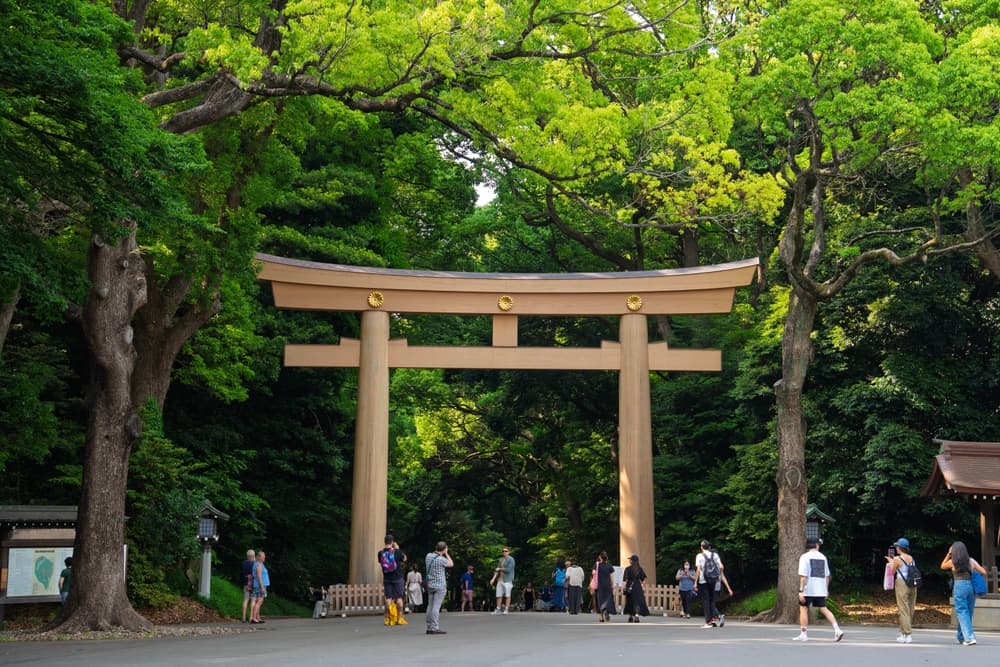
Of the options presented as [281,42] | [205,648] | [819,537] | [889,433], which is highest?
[281,42]

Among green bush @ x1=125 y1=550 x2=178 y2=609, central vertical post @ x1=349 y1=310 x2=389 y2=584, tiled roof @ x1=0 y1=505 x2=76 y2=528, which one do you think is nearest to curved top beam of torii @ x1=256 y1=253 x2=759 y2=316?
central vertical post @ x1=349 y1=310 x2=389 y2=584

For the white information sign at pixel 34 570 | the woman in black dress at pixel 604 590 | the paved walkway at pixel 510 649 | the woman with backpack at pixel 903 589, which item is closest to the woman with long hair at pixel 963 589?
the paved walkway at pixel 510 649

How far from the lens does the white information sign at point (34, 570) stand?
18.9 meters

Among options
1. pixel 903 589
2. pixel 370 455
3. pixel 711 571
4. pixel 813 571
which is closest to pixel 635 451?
pixel 370 455

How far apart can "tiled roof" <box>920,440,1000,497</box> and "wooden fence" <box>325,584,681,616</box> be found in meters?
6.06

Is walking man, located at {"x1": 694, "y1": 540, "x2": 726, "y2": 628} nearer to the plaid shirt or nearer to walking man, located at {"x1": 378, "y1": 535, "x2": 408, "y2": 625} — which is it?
walking man, located at {"x1": 378, "y1": 535, "x2": 408, "y2": 625}

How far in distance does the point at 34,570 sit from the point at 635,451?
509 inches

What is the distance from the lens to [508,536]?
46.6m

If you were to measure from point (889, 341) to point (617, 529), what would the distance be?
11.4 metres

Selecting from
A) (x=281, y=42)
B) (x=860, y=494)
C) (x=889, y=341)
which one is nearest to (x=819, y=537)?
(x=860, y=494)

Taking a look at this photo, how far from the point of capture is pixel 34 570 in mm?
19188

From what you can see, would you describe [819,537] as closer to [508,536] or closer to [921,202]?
[921,202]

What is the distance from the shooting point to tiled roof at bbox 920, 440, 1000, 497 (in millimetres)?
21875

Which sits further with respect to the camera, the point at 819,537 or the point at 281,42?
the point at 819,537
